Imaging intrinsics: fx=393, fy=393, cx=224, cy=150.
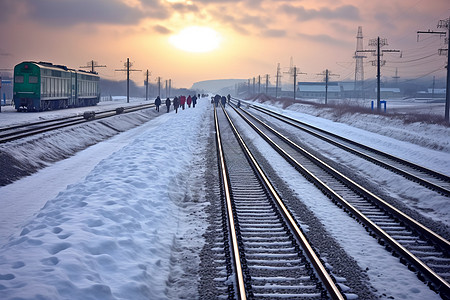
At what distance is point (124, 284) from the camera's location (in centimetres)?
A: 518

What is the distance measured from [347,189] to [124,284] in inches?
290

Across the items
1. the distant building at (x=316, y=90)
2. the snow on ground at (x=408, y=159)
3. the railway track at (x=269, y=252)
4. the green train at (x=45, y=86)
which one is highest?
the distant building at (x=316, y=90)

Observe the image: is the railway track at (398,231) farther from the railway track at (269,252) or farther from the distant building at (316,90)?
the distant building at (316,90)

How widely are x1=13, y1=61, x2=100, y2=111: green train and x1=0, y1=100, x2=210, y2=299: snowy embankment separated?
1071 inches

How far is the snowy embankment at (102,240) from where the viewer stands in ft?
16.2

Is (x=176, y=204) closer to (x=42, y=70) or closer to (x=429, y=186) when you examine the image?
(x=429, y=186)

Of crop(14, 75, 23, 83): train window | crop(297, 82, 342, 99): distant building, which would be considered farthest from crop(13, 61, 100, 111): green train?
crop(297, 82, 342, 99): distant building

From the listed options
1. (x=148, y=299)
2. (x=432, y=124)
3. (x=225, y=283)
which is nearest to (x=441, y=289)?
(x=225, y=283)

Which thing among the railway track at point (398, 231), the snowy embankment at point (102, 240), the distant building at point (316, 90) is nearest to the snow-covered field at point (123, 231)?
the snowy embankment at point (102, 240)

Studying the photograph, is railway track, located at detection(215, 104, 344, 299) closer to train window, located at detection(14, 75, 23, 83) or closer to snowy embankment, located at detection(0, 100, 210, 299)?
snowy embankment, located at detection(0, 100, 210, 299)

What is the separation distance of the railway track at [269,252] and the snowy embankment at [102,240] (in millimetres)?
826

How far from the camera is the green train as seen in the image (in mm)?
35947

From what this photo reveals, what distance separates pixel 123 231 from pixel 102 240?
28.1 inches

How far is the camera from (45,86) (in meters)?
37.2
